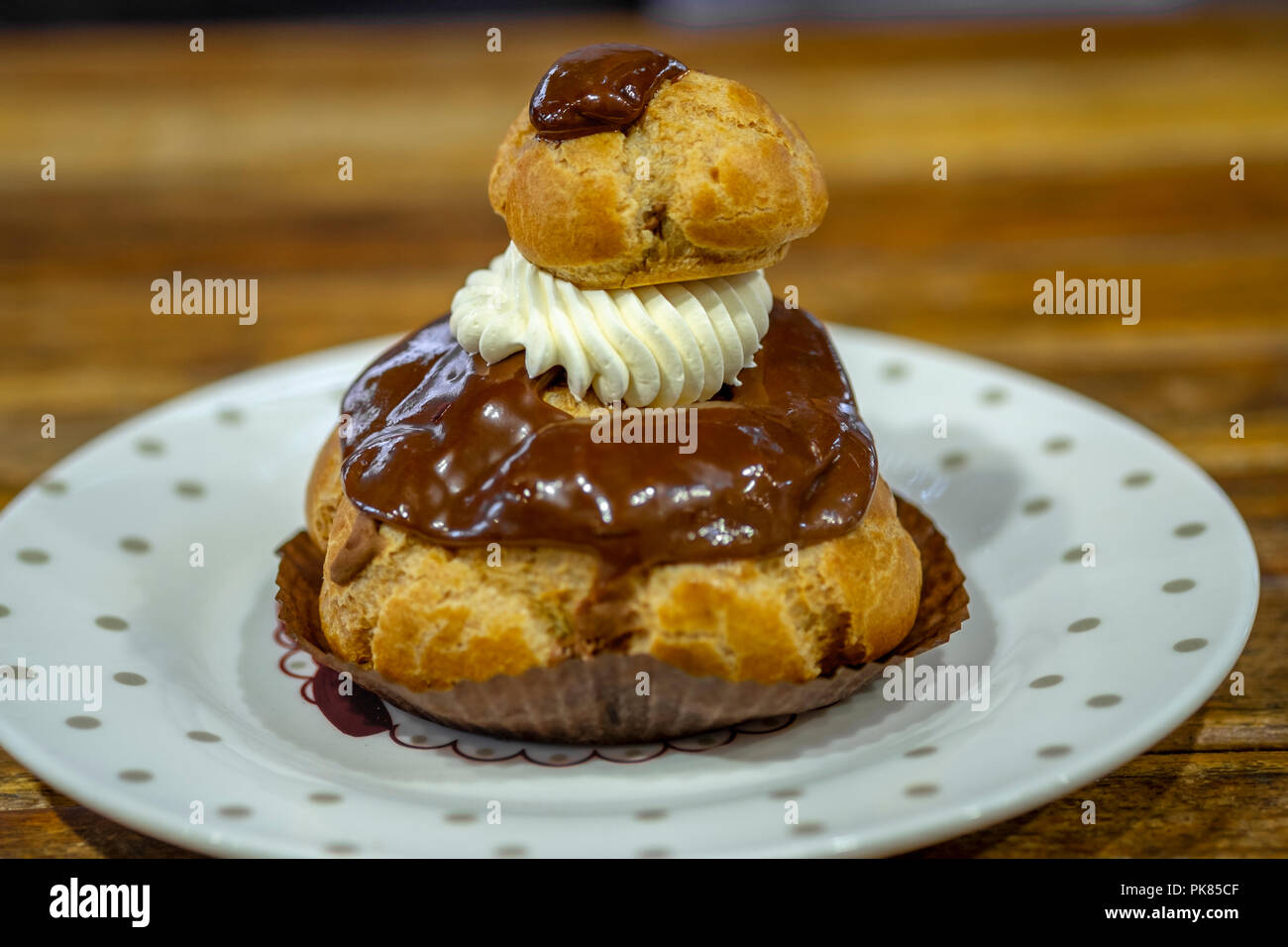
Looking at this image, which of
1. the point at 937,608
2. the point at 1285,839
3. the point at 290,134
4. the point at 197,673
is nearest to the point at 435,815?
the point at 197,673

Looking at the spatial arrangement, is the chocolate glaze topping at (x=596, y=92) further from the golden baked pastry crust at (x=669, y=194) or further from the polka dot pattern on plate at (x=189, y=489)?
the polka dot pattern on plate at (x=189, y=489)

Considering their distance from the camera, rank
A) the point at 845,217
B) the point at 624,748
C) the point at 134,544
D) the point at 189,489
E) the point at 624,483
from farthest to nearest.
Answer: the point at 845,217
the point at 189,489
the point at 134,544
the point at 624,748
the point at 624,483

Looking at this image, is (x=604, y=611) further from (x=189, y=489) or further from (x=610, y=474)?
(x=189, y=489)

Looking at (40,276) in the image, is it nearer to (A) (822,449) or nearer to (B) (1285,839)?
(A) (822,449)

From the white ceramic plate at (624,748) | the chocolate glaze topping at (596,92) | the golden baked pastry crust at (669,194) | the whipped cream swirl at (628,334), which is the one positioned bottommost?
the white ceramic plate at (624,748)

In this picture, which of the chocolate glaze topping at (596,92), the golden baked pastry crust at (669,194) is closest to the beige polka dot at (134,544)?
the golden baked pastry crust at (669,194)

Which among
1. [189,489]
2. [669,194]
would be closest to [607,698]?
[669,194]
